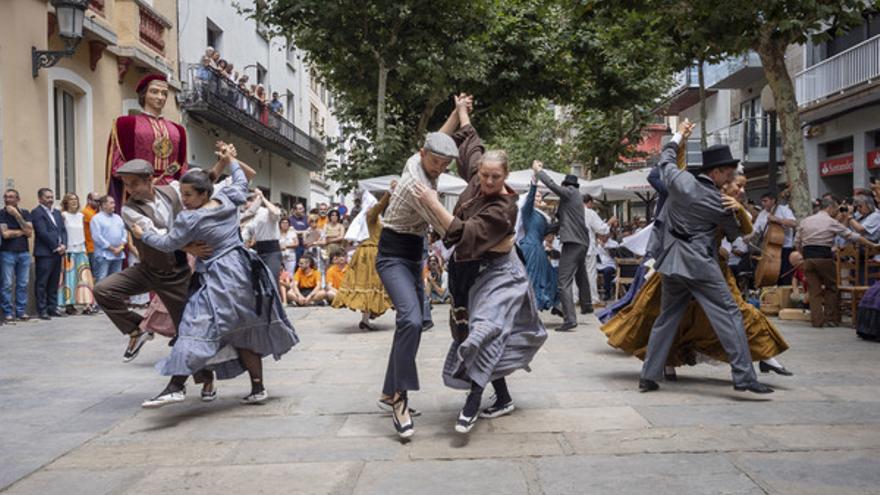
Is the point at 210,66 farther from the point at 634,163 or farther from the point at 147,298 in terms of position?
the point at 634,163

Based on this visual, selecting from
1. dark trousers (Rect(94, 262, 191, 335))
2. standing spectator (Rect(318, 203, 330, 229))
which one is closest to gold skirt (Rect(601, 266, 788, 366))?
dark trousers (Rect(94, 262, 191, 335))

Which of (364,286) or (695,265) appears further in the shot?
(364,286)

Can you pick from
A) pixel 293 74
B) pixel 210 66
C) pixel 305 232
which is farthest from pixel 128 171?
pixel 293 74

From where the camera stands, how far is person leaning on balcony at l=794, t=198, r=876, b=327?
11.6m

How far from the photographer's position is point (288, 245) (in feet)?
57.9

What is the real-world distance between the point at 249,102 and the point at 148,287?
66.0 ft

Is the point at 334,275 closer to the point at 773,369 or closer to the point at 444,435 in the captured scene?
the point at 773,369

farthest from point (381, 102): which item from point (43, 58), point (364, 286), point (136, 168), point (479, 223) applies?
point (479, 223)

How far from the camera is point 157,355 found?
30.0 feet

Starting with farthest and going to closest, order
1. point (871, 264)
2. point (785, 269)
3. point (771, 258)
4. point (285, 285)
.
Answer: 1. point (285, 285)
2. point (785, 269)
3. point (871, 264)
4. point (771, 258)

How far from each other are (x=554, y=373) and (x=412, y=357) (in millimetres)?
2444

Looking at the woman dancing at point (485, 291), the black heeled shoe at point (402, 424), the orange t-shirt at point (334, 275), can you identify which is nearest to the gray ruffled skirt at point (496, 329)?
the woman dancing at point (485, 291)

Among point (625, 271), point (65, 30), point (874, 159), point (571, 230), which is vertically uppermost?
point (65, 30)

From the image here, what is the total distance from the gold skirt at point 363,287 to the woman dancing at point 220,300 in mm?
4840
